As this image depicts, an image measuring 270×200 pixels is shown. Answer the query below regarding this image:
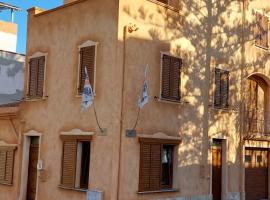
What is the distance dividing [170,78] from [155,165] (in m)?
3.14

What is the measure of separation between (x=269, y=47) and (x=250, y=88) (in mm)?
2416

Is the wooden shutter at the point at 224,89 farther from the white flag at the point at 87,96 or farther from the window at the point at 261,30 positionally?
the white flag at the point at 87,96

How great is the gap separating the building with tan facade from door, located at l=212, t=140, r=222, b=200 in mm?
42

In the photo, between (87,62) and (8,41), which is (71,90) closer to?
(87,62)

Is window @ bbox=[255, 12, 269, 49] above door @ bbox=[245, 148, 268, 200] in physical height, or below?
above

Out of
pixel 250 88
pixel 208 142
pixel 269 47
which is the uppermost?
pixel 269 47

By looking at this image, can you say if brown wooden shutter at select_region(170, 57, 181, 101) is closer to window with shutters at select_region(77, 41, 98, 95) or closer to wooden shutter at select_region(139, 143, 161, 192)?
wooden shutter at select_region(139, 143, 161, 192)

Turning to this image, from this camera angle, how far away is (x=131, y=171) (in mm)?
13891

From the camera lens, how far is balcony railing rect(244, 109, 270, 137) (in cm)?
1891

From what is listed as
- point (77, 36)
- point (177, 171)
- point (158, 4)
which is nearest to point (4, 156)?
point (77, 36)

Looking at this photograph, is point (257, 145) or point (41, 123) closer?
point (41, 123)

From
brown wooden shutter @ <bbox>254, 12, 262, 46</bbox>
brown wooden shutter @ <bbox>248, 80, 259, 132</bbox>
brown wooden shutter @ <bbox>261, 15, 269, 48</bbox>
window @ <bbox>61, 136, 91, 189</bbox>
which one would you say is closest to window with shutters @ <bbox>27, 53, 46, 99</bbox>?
window @ <bbox>61, 136, 91, 189</bbox>

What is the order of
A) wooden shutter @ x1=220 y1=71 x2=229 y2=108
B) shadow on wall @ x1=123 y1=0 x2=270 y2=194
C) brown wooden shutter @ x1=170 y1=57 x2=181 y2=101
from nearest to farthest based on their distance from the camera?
shadow on wall @ x1=123 y1=0 x2=270 y2=194 → brown wooden shutter @ x1=170 y1=57 x2=181 y2=101 → wooden shutter @ x1=220 y1=71 x2=229 y2=108

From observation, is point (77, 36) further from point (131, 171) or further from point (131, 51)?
point (131, 171)
